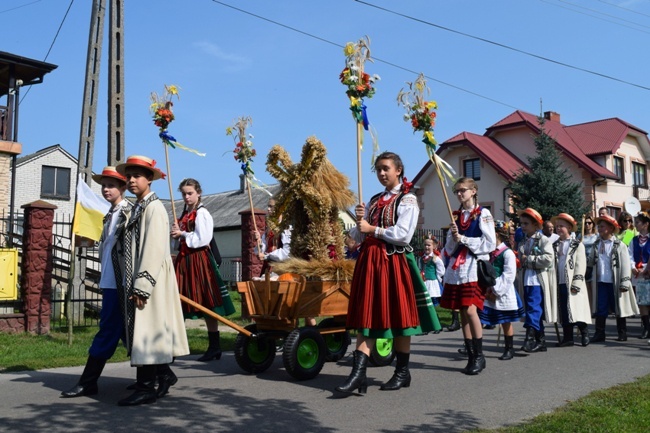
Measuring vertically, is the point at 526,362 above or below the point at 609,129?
below

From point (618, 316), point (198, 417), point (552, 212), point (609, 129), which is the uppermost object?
point (609, 129)

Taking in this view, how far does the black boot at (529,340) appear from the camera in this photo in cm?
899

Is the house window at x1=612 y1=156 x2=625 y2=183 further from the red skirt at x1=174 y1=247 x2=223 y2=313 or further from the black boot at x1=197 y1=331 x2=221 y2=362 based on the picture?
the red skirt at x1=174 y1=247 x2=223 y2=313

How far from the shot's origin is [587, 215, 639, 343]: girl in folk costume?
10.6 meters

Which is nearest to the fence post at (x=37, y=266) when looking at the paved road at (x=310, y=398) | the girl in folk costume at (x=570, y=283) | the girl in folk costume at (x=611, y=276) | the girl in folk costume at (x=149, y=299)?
the paved road at (x=310, y=398)

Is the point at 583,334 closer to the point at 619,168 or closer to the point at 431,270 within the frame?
the point at 431,270

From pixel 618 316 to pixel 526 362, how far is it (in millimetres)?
3198

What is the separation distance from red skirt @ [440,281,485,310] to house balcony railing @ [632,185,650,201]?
35948 millimetres

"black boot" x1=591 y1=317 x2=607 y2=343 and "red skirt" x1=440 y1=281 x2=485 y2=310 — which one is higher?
"red skirt" x1=440 y1=281 x2=485 y2=310

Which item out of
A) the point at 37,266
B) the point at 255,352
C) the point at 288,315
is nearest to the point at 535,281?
the point at 288,315

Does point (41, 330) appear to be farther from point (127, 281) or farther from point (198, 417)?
point (198, 417)

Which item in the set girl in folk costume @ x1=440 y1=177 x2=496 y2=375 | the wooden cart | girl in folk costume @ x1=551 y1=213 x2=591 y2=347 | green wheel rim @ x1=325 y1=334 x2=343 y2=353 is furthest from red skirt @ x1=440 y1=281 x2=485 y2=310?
girl in folk costume @ x1=551 y1=213 x2=591 y2=347

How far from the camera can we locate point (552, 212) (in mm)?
27250

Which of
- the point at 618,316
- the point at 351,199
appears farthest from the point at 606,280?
the point at 351,199
